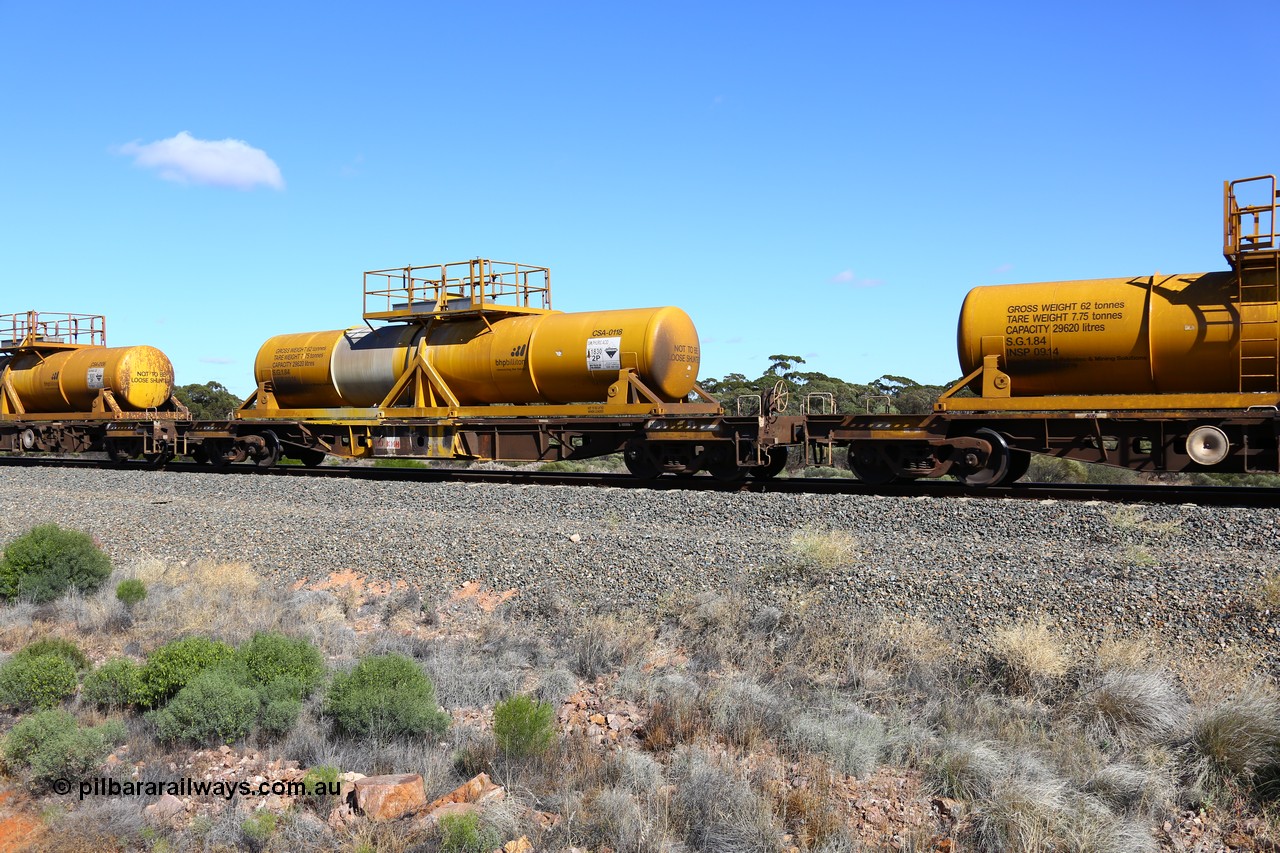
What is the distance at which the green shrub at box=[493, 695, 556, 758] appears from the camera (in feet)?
21.2

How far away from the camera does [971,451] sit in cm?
1488

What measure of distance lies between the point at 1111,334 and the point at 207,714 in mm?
12168

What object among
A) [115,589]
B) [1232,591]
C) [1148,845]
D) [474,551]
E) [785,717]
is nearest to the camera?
[1148,845]

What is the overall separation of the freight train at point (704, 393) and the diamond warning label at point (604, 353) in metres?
0.04

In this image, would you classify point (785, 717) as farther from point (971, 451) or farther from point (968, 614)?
point (971, 451)

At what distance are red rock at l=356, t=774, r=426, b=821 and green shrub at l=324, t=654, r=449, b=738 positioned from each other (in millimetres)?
799

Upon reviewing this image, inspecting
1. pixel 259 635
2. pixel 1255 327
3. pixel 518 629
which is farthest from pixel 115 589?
pixel 1255 327

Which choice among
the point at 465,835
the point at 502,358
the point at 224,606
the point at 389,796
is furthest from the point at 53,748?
the point at 502,358

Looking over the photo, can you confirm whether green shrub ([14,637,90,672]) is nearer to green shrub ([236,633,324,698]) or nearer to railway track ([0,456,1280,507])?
green shrub ([236,633,324,698])

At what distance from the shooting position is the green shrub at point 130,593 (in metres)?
10.6

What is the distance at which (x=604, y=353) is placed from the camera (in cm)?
1795

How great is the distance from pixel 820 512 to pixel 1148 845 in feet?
24.9

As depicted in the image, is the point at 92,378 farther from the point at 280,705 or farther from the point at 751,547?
the point at 280,705

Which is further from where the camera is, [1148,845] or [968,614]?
[968,614]
